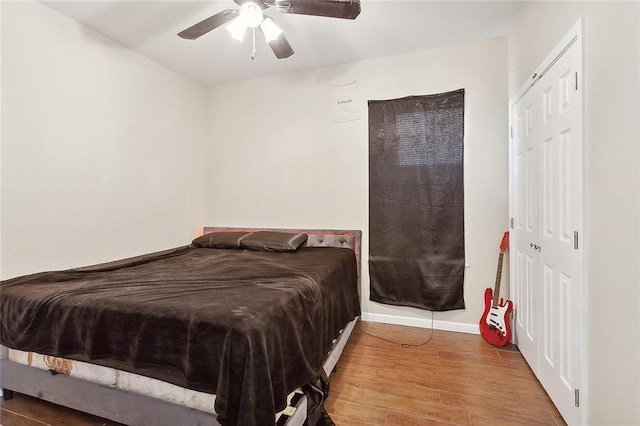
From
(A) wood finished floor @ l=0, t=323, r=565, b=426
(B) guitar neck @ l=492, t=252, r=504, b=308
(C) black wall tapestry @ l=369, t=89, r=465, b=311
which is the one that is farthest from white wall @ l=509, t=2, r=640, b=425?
(C) black wall tapestry @ l=369, t=89, r=465, b=311

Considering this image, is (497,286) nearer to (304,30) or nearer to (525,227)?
(525,227)

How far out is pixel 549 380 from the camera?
1.79 metres

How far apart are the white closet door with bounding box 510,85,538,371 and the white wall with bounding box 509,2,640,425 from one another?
678 mm

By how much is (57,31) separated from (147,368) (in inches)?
101

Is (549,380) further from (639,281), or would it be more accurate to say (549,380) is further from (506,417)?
(639,281)

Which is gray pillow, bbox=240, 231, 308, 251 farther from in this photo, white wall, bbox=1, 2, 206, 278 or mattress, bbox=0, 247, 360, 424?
white wall, bbox=1, 2, 206, 278

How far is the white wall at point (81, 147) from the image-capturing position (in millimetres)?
2008

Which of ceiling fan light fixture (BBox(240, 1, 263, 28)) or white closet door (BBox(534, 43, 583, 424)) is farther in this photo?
ceiling fan light fixture (BBox(240, 1, 263, 28))

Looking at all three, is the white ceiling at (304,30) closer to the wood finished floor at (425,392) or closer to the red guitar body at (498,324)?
the red guitar body at (498,324)

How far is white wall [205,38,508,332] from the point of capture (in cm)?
274

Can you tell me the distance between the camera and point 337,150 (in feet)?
10.6

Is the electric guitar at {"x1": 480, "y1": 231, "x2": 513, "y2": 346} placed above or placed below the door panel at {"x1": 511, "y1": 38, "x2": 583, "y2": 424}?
below

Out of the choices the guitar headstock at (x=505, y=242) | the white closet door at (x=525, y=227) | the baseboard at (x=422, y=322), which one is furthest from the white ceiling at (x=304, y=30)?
the baseboard at (x=422, y=322)

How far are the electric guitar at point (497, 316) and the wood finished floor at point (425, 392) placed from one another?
9 cm
